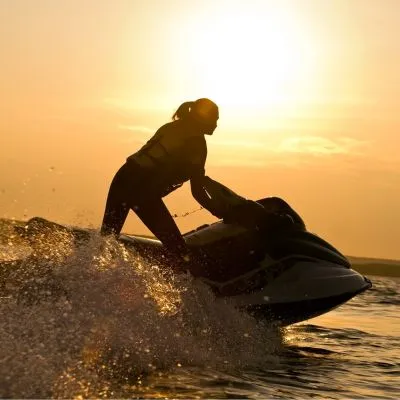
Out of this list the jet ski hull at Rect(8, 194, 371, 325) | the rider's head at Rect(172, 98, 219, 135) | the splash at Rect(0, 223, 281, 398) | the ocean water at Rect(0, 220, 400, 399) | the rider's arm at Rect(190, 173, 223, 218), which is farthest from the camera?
the jet ski hull at Rect(8, 194, 371, 325)

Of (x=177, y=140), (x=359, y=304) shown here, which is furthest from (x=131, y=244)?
(x=359, y=304)

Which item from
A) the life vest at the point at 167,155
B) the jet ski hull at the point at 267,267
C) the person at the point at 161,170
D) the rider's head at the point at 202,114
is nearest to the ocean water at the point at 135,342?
the jet ski hull at the point at 267,267

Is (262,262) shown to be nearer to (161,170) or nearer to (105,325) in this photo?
(161,170)

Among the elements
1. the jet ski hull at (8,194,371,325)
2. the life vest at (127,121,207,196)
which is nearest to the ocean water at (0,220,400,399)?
the jet ski hull at (8,194,371,325)

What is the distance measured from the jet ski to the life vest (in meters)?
0.55

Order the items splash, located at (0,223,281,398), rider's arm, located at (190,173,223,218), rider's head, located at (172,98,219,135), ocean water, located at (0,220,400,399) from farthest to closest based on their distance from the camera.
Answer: rider's arm, located at (190,173,223,218), rider's head, located at (172,98,219,135), ocean water, located at (0,220,400,399), splash, located at (0,223,281,398)

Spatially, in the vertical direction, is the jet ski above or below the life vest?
below

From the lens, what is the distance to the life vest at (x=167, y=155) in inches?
289

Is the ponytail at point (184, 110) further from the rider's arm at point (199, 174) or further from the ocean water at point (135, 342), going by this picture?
the ocean water at point (135, 342)

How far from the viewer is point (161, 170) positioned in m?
7.38

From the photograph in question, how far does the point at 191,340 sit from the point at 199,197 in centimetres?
171

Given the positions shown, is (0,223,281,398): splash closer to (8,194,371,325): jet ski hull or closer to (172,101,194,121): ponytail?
(8,194,371,325): jet ski hull

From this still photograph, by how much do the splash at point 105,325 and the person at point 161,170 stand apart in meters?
0.38

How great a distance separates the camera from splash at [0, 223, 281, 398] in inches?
206
